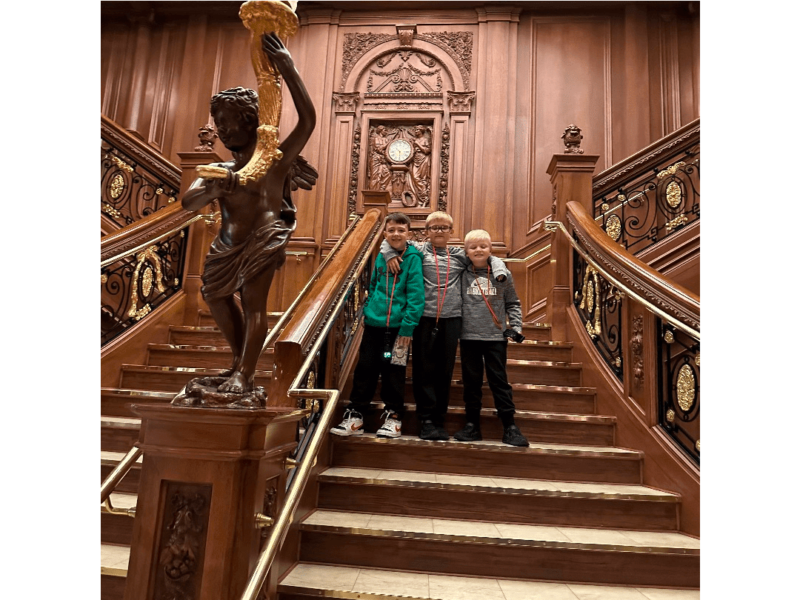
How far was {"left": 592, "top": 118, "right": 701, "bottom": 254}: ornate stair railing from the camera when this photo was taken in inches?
210

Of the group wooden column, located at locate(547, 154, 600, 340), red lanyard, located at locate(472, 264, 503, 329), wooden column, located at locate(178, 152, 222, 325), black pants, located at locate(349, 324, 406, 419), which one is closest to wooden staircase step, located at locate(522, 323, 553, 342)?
wooden column, located at locate(547, 154, 600, 340)

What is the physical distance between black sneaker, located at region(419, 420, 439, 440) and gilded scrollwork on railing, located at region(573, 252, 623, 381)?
1.26 metres

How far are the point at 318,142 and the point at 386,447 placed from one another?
5363 millimetres

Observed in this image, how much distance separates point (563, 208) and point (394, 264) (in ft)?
6.70

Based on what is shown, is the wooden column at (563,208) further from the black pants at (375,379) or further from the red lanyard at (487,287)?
the black pants at (375,379)

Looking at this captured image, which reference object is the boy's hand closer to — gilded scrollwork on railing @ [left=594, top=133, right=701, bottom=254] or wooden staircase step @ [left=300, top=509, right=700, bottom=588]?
wooden staircase step @ [left=300, top=509, right=700, bottom=588]

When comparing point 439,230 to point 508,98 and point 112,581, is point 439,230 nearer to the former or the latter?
point 112,581

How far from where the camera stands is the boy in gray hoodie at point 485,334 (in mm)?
3414

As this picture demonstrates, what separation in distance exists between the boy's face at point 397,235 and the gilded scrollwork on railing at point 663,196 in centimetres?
236

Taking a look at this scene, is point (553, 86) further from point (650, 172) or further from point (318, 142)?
point (318, 142)

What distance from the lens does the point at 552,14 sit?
7.84 m

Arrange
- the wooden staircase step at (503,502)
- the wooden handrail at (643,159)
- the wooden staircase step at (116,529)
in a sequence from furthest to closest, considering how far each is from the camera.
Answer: the wooden handrail at (643,159) → the wooden staircase step at (503,502) → the wooden staircase step at (116,529)

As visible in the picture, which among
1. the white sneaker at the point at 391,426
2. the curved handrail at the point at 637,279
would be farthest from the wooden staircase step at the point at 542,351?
the white sneaker at the point at 391,426

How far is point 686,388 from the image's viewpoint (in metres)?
3.12
